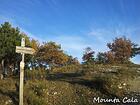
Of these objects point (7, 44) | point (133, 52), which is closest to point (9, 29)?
point (7, 44)

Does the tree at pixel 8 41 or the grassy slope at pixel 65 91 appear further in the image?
the tree at pixel 8 41

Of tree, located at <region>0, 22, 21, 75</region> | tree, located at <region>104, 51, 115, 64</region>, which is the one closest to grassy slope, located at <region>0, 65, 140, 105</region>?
tree, located at <region>0, 22, 21, 75</region>

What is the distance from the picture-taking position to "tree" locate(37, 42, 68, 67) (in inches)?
2640

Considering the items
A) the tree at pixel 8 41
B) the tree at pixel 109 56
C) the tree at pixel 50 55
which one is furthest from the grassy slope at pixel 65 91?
the tree at pixel 50 55

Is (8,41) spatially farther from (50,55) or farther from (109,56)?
(109,56)

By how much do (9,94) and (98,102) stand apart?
516cm

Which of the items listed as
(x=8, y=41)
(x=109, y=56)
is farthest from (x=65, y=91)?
(x=109, y=56)

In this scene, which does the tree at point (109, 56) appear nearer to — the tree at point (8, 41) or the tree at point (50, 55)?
the tree at point (50, 55)

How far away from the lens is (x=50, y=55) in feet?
221

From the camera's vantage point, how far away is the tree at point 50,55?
67.0 meters

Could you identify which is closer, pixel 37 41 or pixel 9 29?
pixel 9 29

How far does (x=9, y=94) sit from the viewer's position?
53.7 feet

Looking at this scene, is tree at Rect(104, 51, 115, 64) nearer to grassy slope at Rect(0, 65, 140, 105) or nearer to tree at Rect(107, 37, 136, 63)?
tree at Rect(107, 37, 136, 63)

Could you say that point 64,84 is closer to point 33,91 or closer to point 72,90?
point 72,90
